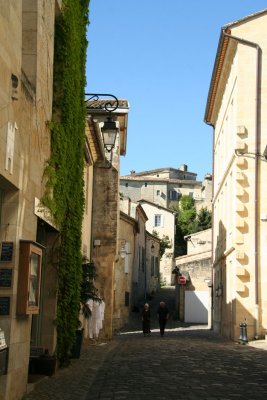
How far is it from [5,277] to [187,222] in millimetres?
77794

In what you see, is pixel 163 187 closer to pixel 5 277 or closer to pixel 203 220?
pixel 203 220

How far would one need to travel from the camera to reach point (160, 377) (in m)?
12.3

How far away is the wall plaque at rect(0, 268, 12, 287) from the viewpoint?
8523 millimetres

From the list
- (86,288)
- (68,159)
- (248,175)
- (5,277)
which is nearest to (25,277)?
(5,277)

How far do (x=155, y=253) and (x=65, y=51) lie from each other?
50.8m

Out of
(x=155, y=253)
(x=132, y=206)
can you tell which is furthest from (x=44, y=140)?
(x=155, y=253)

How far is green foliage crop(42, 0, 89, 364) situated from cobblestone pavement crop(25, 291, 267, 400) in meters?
1.24

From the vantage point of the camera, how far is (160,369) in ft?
45.4

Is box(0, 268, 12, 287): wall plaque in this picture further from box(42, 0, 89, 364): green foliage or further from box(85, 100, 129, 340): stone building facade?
box(85, 100, 129, 340): stone building facade

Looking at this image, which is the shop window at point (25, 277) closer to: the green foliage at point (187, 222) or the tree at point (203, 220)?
the green foliage at point (187, 222)

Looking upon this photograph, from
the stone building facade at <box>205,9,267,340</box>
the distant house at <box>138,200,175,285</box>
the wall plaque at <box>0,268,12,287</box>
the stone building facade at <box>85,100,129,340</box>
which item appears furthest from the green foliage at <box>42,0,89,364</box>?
the distant house at <box>138,200,175,285</box>

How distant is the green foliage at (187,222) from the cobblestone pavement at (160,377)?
2385 inches

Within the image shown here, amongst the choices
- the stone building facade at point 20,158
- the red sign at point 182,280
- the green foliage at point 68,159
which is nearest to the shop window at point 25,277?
the stone building facade at point 20,158

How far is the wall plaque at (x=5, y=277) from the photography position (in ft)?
28.0
